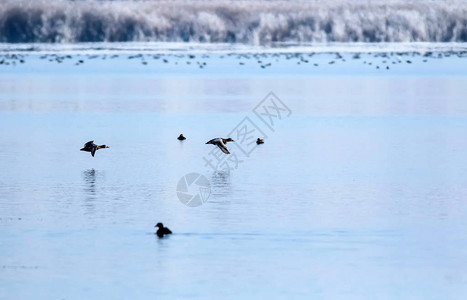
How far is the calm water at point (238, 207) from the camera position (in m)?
10.8

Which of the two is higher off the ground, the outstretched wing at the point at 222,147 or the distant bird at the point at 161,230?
the outstretched wing at the point at 222,147

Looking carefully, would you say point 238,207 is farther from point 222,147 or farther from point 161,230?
point 222,147

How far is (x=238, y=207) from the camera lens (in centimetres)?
1476

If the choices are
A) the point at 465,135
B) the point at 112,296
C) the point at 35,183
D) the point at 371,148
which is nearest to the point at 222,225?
the point at 112,296

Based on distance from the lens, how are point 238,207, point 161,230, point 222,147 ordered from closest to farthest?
1. point 161,230
2. point 238,207
3. point 222,147

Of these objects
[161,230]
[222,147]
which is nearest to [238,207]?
[161,230]

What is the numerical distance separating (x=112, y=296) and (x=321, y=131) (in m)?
16.1

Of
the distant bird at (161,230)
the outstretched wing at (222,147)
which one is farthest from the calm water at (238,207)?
the outstretched wing at (222,147)

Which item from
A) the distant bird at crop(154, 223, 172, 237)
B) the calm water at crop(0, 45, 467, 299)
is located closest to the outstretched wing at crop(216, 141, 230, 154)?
the calm water at crop(0, 45, 467, 299)

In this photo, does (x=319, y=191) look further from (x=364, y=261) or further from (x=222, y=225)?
(x=364, y=261)

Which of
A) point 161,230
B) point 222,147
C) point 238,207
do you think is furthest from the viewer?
point 222,147

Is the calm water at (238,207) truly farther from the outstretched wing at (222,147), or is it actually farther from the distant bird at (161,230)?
the outstretched wing at (222,147)

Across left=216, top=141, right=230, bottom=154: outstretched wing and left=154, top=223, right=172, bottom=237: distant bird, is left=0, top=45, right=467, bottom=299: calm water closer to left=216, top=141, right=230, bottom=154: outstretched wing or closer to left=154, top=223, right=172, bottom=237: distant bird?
left=154, top=223, right=172, bottom=237: distant bird

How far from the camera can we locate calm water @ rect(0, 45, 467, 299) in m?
10.8
